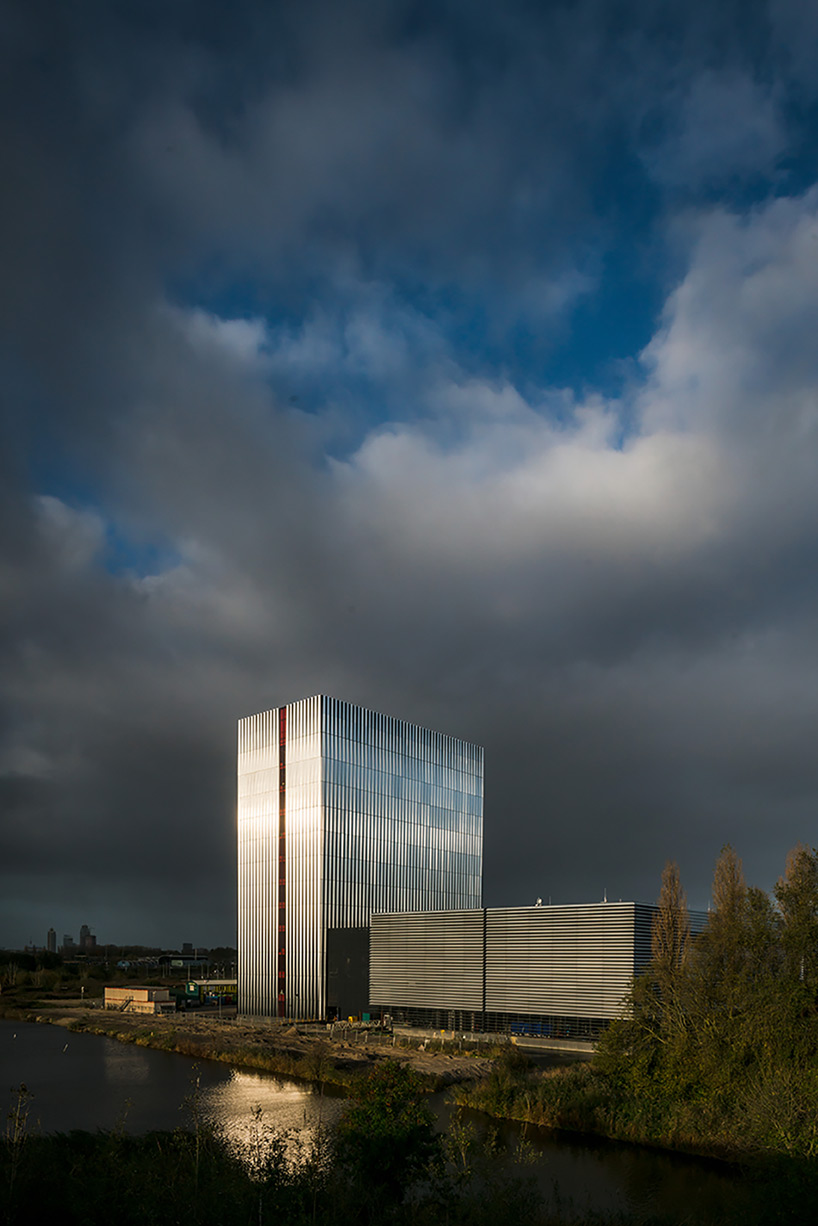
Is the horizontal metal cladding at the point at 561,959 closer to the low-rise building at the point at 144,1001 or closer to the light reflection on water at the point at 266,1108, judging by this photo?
the light reflection on water at the point at 266,1108

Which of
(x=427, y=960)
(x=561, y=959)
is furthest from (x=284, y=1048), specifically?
(x=561, y=959)

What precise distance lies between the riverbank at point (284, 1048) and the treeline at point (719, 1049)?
6965 millimetres

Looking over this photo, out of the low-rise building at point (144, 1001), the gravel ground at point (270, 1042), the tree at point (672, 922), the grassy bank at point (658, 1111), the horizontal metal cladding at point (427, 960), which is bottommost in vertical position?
the low-rise building at point (144, 1001)

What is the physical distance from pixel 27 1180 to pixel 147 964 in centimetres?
15683

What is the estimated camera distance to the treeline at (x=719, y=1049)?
28.7m

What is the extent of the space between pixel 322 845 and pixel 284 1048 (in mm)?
17113

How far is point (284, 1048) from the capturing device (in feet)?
160

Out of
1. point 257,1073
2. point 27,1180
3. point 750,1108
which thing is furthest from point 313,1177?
point 257,1073

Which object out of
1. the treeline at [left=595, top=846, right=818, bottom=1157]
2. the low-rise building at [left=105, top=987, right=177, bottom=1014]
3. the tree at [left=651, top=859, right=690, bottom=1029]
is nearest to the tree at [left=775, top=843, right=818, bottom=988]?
the treeline at [left=595, top=846, right=818, bottom=1157]

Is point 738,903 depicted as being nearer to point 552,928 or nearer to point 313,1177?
point 552,928

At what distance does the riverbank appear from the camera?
137ft

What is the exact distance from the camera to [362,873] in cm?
6731

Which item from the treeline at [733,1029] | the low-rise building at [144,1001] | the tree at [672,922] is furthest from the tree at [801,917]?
the low-rise building at [144,1001]

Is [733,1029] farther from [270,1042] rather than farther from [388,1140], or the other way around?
[270,1042]
